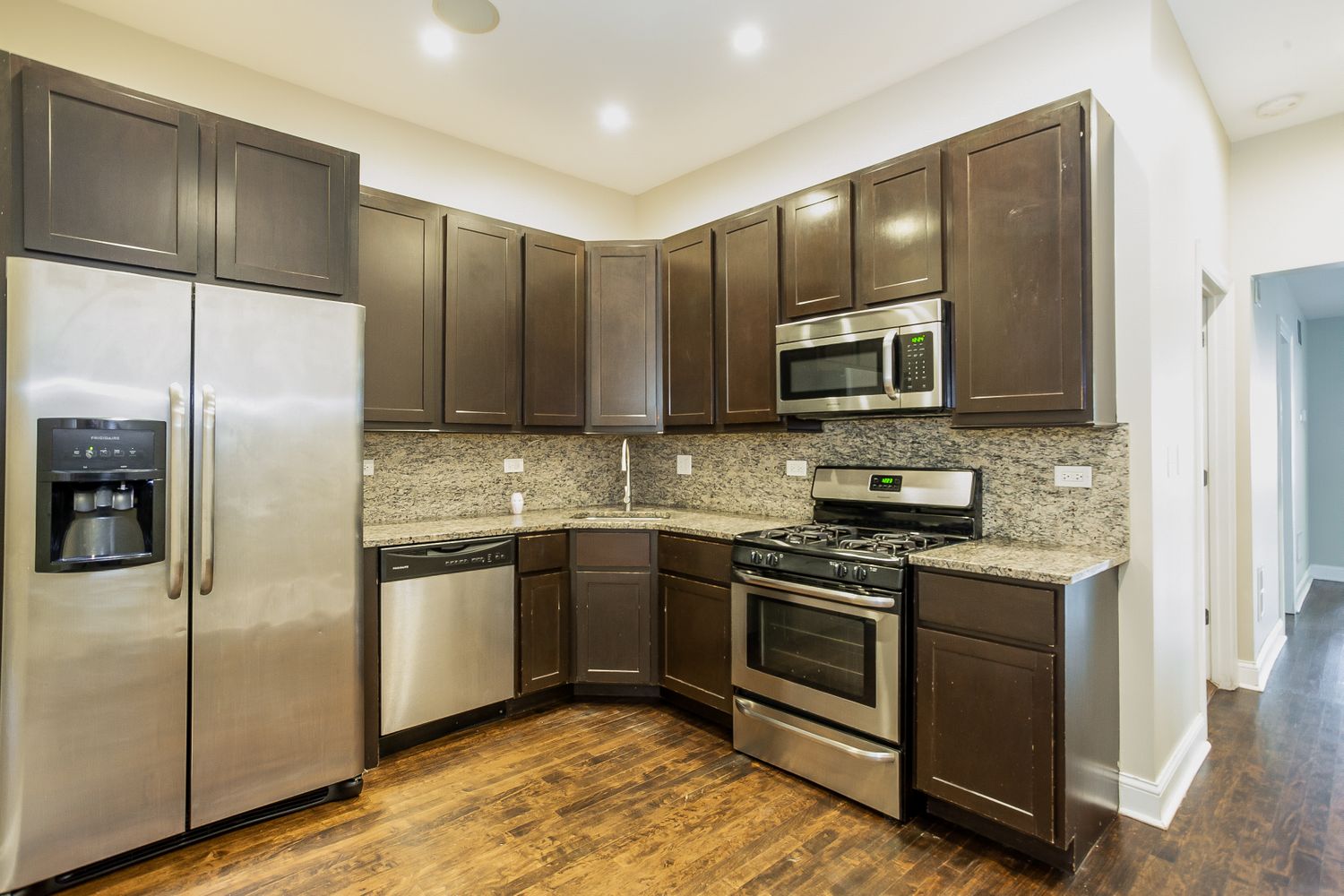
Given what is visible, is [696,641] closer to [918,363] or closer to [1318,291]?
[918,363]

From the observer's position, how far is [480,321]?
3330mm

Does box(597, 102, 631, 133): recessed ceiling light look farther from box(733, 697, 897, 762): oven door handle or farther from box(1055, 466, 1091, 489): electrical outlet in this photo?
box(733, 697, 897, 762): oven door handle

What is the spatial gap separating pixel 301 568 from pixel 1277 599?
5.58m

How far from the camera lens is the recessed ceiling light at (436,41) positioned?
2.65 m

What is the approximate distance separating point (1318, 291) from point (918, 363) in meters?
4.68

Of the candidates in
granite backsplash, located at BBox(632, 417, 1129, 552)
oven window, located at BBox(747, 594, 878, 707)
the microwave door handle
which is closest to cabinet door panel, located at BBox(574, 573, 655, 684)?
oven window, located at BBox(747, 594, 878, 707)

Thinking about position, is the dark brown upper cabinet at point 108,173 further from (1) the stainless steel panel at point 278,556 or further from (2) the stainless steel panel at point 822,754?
(2) the stainless steel panel at point 822,754

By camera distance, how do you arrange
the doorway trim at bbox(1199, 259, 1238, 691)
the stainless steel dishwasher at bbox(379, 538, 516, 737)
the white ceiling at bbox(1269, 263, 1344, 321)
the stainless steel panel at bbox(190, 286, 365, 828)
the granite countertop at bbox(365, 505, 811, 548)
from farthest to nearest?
the white ceiling at bbox(1269, 263, 1344, 321) → the doorway trim at bbox(1199, 259, 1238, 691) → the granite countertop at bbox(365, 505, 811, 548) → the stainless steel dishwasher at bbox(379, 538, 516, 737) → the stainless steel panel at bbox(190, 286, 365, 828)

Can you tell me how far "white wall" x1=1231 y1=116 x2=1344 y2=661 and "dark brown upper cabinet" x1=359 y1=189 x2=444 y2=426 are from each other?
422 cm

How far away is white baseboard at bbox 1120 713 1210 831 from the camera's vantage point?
228cm

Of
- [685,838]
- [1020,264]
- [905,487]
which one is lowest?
[685,838]

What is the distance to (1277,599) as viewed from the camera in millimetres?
4195

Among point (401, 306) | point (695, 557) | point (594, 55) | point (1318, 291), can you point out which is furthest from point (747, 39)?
point (1318, 291)

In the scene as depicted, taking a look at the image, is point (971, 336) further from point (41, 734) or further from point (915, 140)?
point (41, 734)
